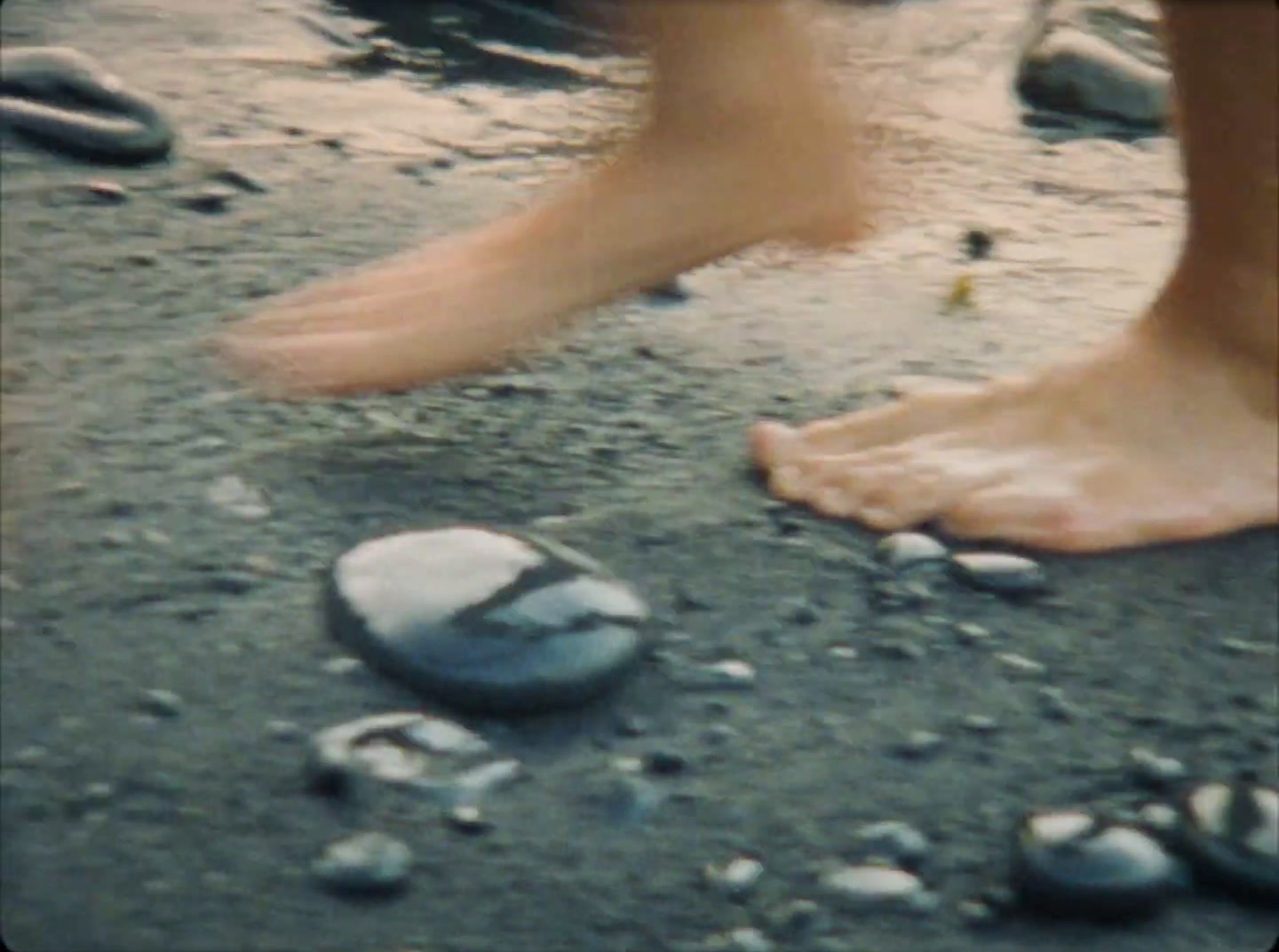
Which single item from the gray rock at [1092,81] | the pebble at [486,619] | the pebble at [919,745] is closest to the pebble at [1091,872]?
the pebble at [919,745]

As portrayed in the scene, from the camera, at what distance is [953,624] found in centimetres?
166

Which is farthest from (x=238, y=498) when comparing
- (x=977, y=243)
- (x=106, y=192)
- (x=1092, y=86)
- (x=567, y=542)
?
(x=1092, y=86)

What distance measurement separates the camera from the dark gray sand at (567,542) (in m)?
1.29

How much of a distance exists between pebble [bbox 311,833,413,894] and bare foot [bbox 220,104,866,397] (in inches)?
29.2

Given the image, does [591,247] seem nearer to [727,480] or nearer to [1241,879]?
[727,480]

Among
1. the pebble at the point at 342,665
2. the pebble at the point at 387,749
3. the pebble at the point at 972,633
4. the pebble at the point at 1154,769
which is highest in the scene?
the pebble at the point at 972,633

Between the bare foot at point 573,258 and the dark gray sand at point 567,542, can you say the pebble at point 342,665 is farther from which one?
the bare foot at point 573,258

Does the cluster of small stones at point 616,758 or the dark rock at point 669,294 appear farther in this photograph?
the dark rock at point 669,294

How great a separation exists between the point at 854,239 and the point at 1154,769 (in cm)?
80

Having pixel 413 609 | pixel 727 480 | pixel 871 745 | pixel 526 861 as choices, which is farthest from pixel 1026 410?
pixel 526 861

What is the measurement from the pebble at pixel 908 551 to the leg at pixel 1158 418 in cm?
3

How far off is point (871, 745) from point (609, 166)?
2.90ft

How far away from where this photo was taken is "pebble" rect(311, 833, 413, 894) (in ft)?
4.13

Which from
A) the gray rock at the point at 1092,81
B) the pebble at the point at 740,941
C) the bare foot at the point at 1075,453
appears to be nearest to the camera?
the pebble at the point at 740,941
